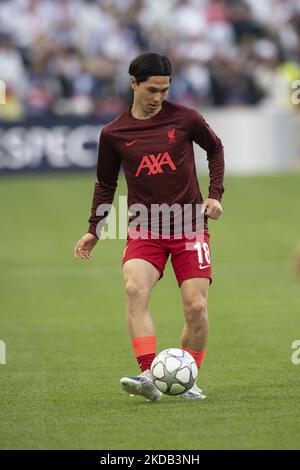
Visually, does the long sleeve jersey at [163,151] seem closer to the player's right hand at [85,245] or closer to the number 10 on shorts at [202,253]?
the number 10 on shorts at [202,253]

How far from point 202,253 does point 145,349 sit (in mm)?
799

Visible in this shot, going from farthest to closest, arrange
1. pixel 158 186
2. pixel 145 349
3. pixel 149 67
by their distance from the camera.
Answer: pixel 158 186
pixel 145 349
pixel 149 67

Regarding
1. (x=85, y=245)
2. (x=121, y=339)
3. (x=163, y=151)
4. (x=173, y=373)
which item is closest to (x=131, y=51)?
(x=121, y=339)

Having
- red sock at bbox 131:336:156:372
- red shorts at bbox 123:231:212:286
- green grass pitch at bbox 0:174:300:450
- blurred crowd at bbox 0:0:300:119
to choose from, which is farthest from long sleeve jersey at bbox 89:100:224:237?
blurred crowd at bbox 0:0:300:119

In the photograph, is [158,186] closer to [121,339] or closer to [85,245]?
[85,245]

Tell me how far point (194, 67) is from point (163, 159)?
1935 centimetres

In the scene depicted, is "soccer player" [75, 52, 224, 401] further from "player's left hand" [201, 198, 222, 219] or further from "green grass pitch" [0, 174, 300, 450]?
"green grass pitch" [0, 174, 300, 450]

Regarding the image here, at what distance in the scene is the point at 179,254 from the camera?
8773 millimetres

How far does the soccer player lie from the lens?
28.1 ft

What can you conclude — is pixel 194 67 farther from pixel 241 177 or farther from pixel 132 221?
pixel 132 221

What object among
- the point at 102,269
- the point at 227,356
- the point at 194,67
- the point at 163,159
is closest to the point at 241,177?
the point at 194,67

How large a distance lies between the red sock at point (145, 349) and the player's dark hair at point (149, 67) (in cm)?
181

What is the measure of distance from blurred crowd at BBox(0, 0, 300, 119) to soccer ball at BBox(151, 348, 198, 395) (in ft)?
56.4

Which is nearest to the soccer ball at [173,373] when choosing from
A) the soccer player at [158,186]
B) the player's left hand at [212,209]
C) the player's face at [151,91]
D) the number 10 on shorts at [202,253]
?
the soccer player at [158,186]
